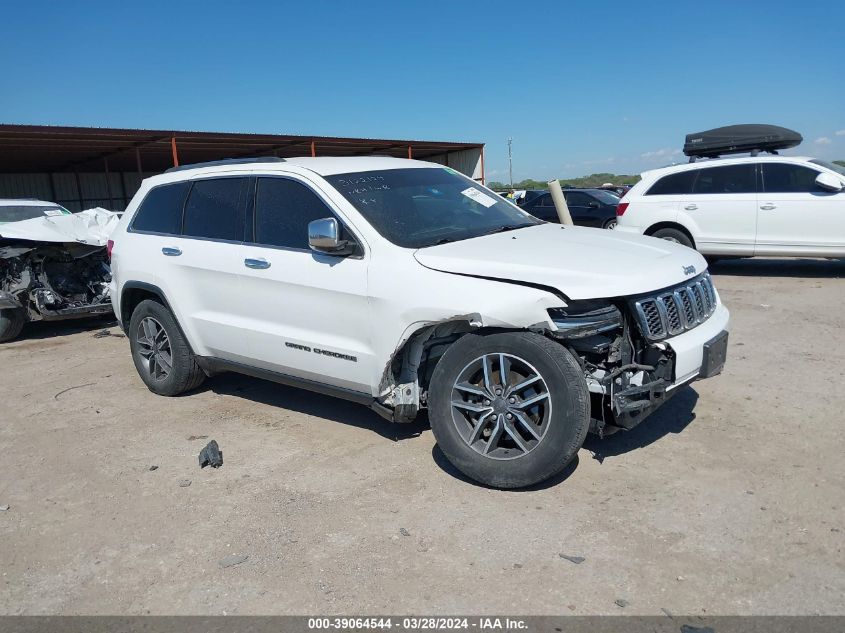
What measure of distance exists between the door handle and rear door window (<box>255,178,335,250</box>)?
13 centimetres

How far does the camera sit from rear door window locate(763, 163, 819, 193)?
9727 mm

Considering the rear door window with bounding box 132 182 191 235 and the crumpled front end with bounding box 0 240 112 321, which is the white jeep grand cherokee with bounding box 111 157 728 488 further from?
the crumpled front end with bounding box 0 240 112 321

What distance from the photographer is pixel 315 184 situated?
440cm

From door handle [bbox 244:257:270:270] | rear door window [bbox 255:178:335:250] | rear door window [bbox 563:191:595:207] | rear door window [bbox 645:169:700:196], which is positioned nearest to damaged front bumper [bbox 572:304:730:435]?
rear door window [bbox 255:178:335:250]

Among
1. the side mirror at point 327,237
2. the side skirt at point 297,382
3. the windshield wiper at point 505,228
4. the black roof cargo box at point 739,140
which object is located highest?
the black roof cargo box at point 739,140

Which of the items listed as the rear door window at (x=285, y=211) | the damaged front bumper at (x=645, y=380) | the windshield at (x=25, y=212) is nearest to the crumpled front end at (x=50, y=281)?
the windshield at (x=25, y=212)

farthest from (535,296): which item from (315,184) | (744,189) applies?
(744,189)

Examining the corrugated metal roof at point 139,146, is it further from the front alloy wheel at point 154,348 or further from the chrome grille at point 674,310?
the chrome grille at point 674,310

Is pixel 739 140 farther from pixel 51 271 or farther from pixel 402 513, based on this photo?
pixel 51 271

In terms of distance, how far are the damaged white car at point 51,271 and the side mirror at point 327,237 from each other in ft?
18.8

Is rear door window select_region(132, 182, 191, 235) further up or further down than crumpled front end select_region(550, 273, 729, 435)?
further up

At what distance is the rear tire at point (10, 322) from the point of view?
8.36 meters

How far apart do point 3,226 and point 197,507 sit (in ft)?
20.7

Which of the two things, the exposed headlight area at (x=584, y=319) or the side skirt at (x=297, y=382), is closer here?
the exposed headlight area at (x=584, y=319)
